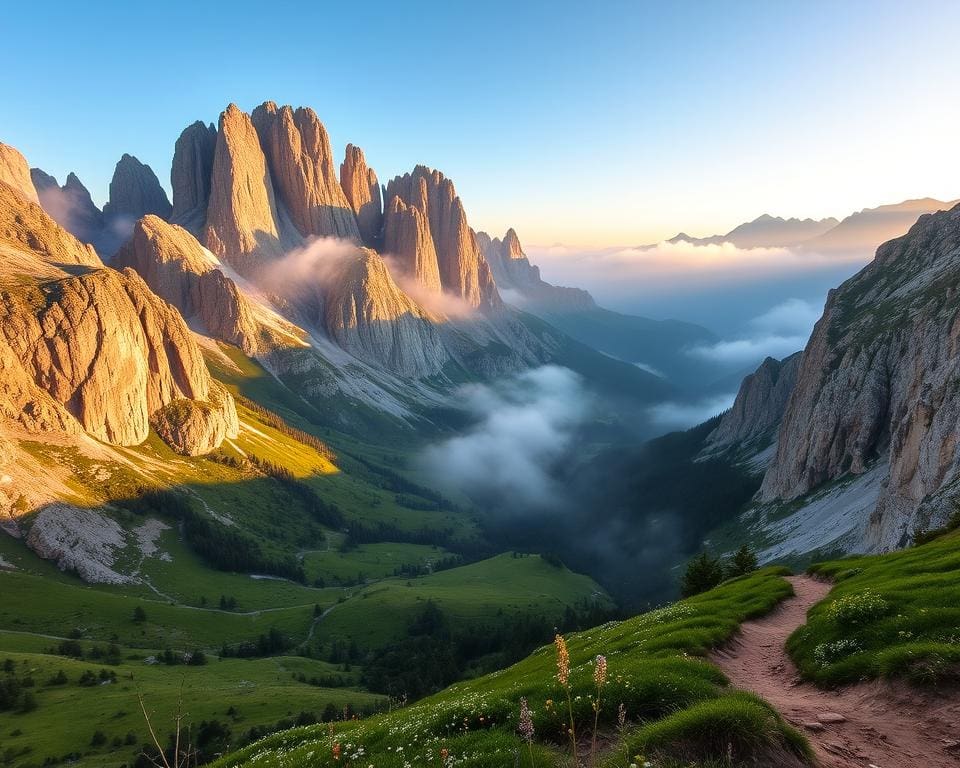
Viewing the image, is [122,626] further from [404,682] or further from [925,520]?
[925,520]

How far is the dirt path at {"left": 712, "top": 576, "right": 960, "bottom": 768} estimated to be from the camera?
44.8ft

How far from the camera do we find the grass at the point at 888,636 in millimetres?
16234

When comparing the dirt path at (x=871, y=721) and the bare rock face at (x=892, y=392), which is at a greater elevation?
the bare rock face at (x=892, y=392)

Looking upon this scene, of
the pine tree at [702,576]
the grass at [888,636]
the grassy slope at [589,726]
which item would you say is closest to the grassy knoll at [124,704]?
the pine tree at [702,576]

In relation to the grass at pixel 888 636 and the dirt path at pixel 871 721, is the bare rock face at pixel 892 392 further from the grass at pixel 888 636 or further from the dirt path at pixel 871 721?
the dirt path at pixel 871 721

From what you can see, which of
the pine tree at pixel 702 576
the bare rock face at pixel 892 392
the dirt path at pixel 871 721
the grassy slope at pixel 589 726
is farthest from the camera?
the bare rock face at pixel 892 392

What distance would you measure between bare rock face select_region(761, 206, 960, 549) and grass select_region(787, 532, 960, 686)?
66.4 meters

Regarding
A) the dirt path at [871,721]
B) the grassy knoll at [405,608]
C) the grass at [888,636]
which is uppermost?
the grass at [888,636]

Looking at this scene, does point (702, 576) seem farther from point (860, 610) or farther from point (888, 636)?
point (888, 636)

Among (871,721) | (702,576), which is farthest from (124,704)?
(871,721)

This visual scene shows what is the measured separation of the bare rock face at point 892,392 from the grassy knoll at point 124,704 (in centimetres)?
10661

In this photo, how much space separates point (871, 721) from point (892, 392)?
523 feet

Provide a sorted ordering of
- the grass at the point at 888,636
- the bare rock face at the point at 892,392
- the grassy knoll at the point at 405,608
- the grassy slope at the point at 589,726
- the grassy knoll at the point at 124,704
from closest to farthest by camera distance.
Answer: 1. the grassy slope at the point at 589,726
2. the grass at the point at 888,636
3. the bare rock face at the point at 892,392
4. the grassy knoll at the point at 124,704
5. the grassy knoll at the point at 405,608

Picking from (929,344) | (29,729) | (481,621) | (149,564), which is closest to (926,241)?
(929,344)
